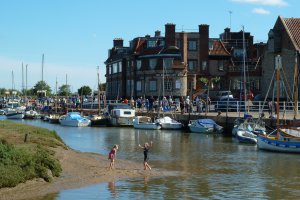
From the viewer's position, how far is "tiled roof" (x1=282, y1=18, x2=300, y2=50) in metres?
72.9

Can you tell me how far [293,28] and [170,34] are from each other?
23.5m

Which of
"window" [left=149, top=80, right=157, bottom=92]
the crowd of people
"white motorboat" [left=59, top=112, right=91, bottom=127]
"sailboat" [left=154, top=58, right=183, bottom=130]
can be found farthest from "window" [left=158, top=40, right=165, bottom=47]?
"sailboat" [left=154, top=58, right=183, bottom=130]

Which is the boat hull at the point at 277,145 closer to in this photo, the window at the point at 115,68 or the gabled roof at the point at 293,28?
the gabled roof at the point at 293,28

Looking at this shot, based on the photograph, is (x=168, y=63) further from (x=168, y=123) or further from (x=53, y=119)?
(x=168, y=123)

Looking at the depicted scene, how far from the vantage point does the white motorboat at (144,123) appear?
71.4 metres

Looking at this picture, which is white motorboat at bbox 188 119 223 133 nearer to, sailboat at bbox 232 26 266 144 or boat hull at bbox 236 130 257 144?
sailboat at bbox 232 26 266 144

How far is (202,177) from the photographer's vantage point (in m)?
32.2

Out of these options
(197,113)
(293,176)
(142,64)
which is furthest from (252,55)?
(293,176)

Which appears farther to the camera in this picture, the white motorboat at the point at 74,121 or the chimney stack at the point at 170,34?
the chimney stack at the point at 170,34

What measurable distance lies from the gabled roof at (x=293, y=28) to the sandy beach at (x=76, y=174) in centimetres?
4032

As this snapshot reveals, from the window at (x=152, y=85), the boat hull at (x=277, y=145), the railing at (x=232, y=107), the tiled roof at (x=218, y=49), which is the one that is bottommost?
the boat hull at (x=277, y=145)

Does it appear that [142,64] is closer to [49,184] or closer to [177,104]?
[177,104]

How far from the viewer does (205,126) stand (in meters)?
64.6

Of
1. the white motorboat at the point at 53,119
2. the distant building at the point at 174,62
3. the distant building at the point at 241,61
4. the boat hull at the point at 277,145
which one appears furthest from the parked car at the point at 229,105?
the white motorboat at the point at 53,119
